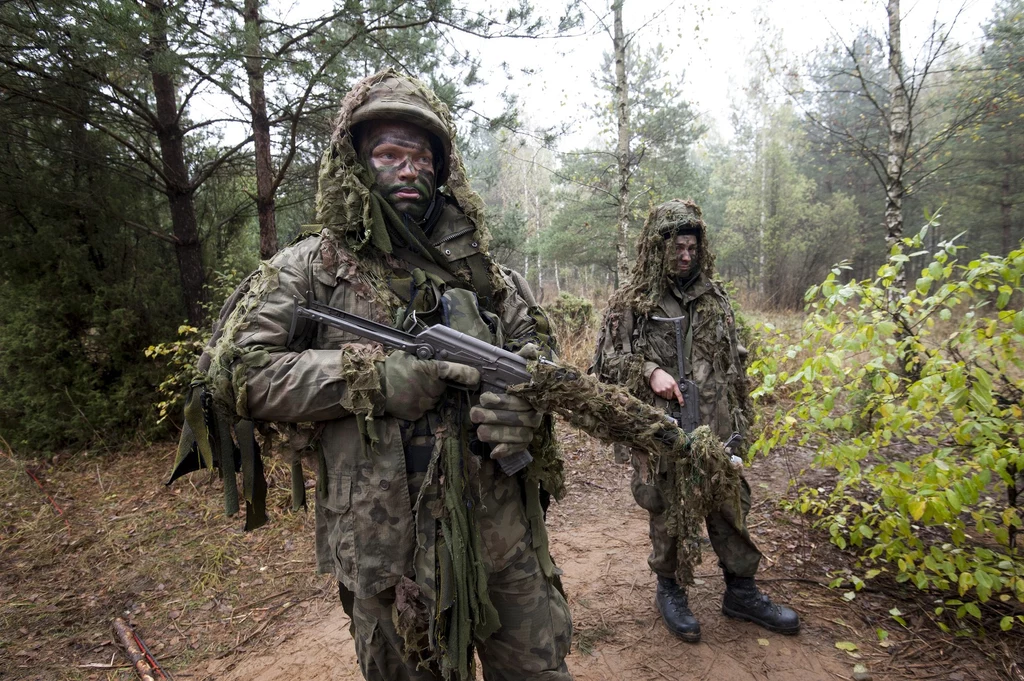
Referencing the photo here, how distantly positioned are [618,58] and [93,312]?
881 cm

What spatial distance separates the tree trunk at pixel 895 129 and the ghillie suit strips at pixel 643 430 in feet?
19.9

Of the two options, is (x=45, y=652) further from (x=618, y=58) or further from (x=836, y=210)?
(x=836, y=210)

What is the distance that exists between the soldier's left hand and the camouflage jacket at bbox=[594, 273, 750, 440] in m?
1.41

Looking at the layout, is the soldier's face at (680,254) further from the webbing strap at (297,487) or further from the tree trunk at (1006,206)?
the tree trunk at (1006,206)

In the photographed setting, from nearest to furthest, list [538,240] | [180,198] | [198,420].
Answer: [198,420], [180,198], [538,240]

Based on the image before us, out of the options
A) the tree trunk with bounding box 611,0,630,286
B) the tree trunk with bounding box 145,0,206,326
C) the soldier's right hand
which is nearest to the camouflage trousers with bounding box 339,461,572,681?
the soldier's right hand

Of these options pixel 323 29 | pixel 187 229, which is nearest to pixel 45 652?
pixel 187 229

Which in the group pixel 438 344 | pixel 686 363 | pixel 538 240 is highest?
pixel 538 240

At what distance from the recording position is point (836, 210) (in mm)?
15609

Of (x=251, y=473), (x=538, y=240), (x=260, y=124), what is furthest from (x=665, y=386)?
(x=538, y=240)

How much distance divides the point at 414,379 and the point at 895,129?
297 inches

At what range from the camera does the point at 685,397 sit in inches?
114

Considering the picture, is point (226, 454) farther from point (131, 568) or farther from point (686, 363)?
point (131, 568)

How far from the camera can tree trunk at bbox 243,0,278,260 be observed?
3.98 meters
